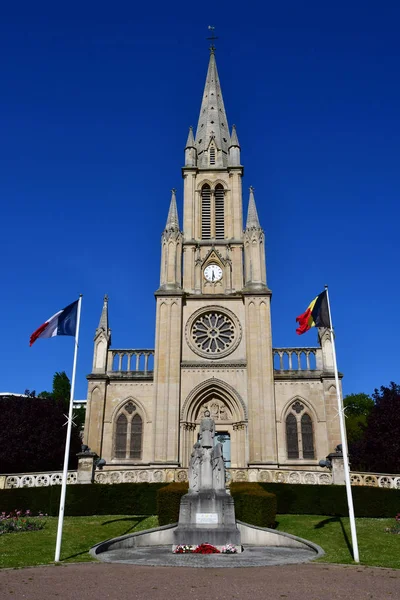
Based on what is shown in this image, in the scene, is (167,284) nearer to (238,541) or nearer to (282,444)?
(282,444)

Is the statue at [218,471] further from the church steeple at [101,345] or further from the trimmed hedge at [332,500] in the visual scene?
the church steeple at [101,345]

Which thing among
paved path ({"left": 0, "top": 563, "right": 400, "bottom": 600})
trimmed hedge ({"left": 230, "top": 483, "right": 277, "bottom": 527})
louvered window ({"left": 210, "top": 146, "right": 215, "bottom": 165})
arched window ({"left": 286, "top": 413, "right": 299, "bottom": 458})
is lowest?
paved path ({"left": 0, "top": 563, "right": 400, "bottom": 600})

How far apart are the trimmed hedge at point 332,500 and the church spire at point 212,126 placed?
101ft

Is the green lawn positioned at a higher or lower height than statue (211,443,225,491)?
lower

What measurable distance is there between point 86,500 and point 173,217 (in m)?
25.0

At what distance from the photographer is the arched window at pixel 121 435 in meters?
35.0

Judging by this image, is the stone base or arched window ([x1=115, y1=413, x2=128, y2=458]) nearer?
the stone base

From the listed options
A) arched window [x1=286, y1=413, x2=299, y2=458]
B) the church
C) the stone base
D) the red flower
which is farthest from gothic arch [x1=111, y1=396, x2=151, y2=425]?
the red flower

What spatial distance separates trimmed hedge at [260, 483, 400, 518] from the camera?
2258cm

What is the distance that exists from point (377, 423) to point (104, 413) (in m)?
21.6

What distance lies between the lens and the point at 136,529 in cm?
2011

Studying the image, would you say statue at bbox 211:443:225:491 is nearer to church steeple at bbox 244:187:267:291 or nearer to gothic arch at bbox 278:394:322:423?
gothic arch at bbox 278:394:322:423

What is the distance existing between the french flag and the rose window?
64.4 ft

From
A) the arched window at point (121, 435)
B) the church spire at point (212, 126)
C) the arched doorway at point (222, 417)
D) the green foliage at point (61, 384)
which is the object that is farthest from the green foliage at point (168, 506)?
the green foliage at point (61, 384)
